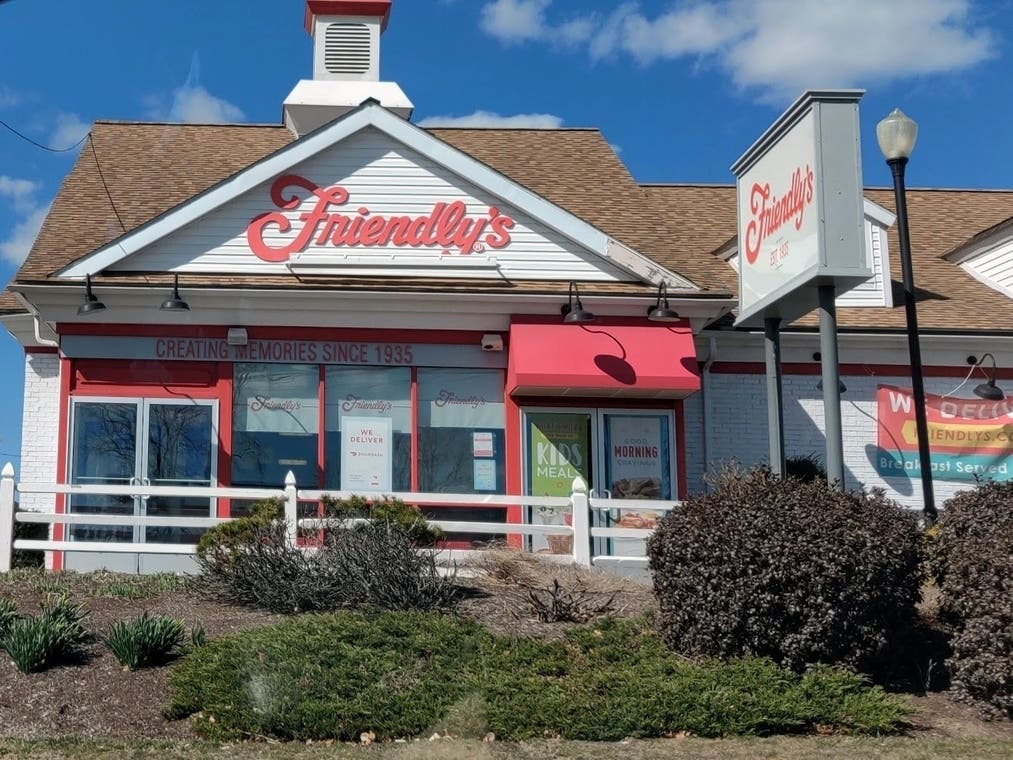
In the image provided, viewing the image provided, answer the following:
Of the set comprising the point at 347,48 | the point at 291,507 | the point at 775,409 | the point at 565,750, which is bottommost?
the point at 565,750

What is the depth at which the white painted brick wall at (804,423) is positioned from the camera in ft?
61.3

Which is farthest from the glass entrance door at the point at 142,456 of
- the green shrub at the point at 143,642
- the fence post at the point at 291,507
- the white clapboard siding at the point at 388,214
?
the green shrub at the point at 143,642

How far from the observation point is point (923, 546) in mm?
10461

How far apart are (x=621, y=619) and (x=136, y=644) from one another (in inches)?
162

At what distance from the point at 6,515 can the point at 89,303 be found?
2954 millimetres

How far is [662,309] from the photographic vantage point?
16609mm

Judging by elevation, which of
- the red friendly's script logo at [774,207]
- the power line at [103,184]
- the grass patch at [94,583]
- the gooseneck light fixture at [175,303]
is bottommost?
the grass patch at [94,583]

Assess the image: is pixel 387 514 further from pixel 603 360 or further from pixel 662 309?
pixel 662 309

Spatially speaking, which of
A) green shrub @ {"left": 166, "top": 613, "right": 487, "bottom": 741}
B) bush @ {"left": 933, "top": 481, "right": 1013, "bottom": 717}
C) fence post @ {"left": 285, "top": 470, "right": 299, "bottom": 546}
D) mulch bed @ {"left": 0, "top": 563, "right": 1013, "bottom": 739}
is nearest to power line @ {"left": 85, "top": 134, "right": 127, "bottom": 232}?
fence post @ {"left": 285, "top": 470, "right": 299, "bottom": 546}

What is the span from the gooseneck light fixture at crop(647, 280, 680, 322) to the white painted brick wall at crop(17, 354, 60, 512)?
813cm

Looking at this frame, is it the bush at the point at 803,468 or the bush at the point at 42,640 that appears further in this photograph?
the bush at the point at 803,468

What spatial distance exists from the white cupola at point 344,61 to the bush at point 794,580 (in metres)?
15.1

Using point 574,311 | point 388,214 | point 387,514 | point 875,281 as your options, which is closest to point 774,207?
point 574,311

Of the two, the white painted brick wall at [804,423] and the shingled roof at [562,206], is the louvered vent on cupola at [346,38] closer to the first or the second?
the shingled roof at [562,206]
